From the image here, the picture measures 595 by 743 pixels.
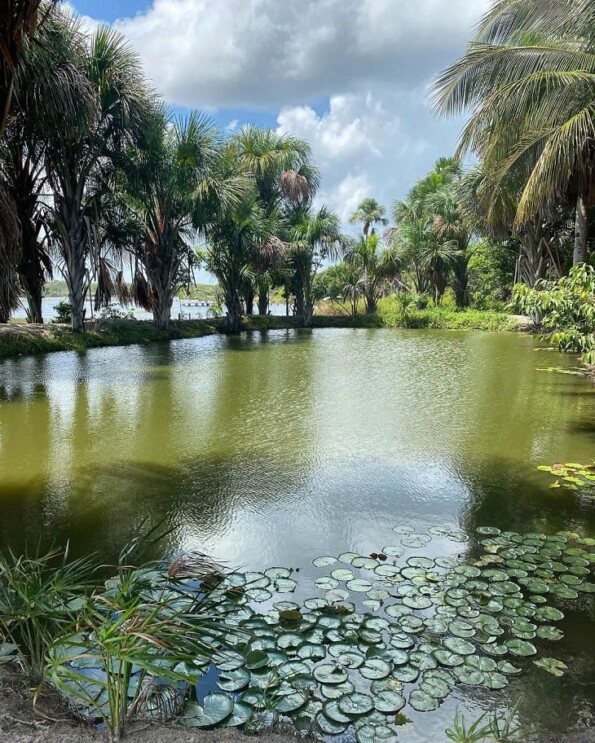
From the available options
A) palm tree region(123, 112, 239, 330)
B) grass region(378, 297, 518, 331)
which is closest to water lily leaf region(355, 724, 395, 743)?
palm tree region(123, 112, 239, 330)

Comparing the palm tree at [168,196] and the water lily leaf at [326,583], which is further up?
the palm tree at [168,196]

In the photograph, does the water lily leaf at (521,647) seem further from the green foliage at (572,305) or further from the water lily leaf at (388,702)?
the green foliage at (572,305)

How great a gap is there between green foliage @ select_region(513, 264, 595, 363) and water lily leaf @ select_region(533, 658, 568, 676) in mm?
4610

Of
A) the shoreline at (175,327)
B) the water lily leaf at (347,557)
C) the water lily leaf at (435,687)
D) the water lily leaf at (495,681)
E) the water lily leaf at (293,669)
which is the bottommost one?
the water lily leaf at (495,681)

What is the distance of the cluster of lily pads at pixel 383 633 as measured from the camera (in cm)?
198

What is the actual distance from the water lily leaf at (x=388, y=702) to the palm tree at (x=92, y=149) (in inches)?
521

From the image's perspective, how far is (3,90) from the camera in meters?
3.09

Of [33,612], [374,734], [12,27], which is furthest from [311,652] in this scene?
[12,27]

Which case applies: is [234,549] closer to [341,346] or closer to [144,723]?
[144,723]

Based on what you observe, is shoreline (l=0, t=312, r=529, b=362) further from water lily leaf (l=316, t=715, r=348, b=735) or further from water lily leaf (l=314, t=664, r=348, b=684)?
water lily leaf (l=316, t=715, r=348, b=735)

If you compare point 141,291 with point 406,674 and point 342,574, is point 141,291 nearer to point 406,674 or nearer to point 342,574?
point 342,574

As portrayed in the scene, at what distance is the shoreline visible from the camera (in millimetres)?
12688

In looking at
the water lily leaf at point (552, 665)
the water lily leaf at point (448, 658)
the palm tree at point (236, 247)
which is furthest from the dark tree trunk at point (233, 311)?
the water lily leaf at point (552, 665)

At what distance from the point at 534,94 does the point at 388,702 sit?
10.1m
